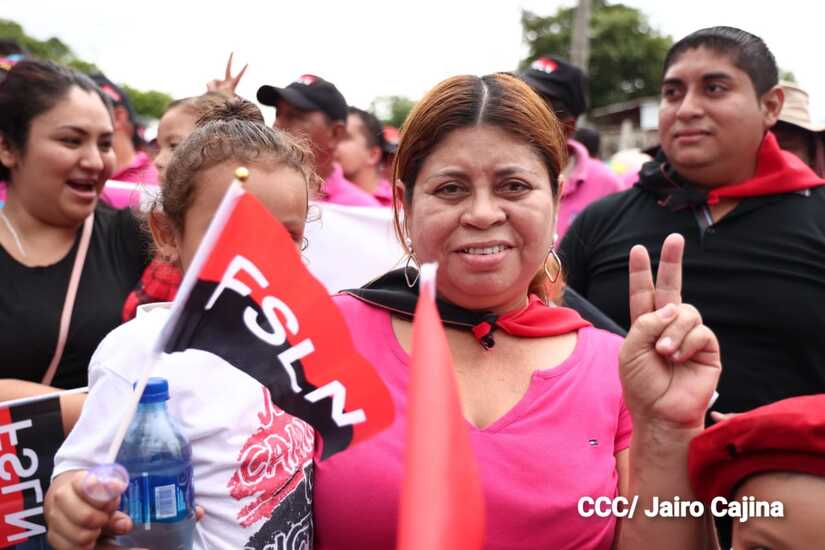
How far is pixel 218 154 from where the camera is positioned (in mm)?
2262

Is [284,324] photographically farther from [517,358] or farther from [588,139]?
[588,139]

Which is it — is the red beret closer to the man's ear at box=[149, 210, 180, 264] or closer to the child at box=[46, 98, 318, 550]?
the child at box=[46, 98, 318, 550]

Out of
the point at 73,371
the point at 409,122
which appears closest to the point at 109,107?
the point at 73,371

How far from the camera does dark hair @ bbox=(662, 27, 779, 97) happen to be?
145 inches

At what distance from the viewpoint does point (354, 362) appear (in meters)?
1.62

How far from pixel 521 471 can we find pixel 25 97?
252 cm

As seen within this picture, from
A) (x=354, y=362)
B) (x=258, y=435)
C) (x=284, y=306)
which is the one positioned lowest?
(x=258, y=435)

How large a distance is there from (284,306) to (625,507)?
923mm

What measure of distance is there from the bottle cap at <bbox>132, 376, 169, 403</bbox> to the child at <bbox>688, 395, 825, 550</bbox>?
1.09 meters

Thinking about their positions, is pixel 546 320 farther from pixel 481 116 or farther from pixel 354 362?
pixel 354 362

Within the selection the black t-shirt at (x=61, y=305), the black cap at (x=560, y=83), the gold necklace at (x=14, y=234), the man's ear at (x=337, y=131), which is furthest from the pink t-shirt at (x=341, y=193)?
the gold necklace at (x=14, y=234)

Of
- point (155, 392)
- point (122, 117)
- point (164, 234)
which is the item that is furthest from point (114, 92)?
point (155, 392)

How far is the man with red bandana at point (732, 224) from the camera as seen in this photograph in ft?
11.0

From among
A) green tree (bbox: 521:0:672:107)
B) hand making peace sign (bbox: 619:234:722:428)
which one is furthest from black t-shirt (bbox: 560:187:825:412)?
green tree (bbox: 521:0:672:107)
